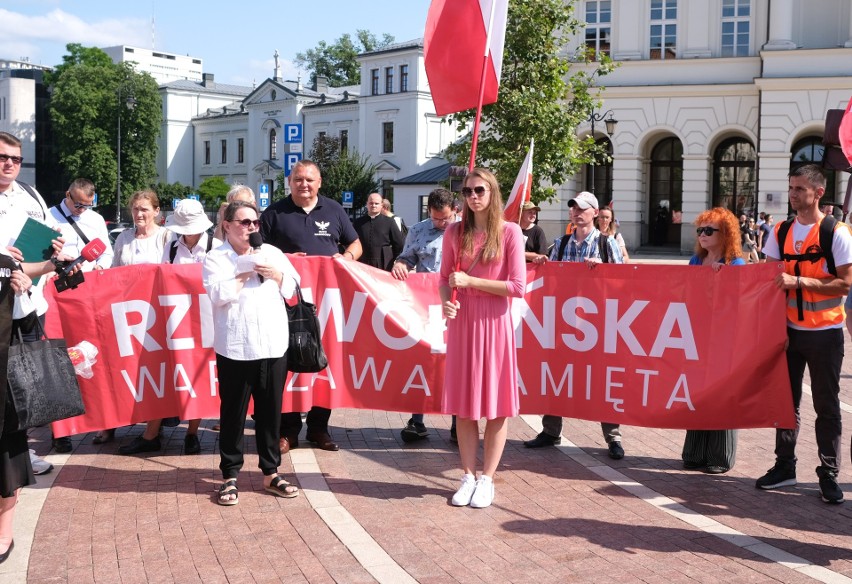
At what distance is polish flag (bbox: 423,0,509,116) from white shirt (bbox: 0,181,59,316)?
299 cm

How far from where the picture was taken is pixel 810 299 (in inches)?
251

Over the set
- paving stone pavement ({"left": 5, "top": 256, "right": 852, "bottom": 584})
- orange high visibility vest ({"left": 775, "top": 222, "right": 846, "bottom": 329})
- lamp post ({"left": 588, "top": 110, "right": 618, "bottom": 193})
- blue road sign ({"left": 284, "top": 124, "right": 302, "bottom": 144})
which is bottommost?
paving stone pavement ({"left": 5, "top": 256, "right": 852, "bottom": 584})

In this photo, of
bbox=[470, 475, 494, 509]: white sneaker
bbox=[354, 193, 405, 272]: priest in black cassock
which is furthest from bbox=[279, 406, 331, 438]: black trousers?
bbox=[354, 193, 405, 272]: priest in black cassock

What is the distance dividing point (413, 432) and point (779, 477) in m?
2.82

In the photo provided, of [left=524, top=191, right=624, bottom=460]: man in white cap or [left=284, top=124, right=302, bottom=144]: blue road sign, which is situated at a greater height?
[left=284, top=124, right=302, bottom=144]: blue road sign

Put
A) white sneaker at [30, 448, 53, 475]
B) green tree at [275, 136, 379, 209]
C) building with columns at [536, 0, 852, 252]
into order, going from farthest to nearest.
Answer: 1. green tree at [275, 136, 379, 209]
2. building with columns at [536, 0, 852, 252]
3. white sneaker at [30, 448, 53, 475]

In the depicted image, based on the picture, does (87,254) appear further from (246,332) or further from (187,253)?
(187,253)

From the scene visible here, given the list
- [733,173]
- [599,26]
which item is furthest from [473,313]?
[599,26]

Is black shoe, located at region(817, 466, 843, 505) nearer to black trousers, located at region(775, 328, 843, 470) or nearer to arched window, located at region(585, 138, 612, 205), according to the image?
black trousers, located at region(775, 328, 843, 470)

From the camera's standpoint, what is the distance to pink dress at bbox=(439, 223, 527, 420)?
615cm

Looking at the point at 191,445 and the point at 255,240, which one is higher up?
the point at 255,240

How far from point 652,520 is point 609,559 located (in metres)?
0.79

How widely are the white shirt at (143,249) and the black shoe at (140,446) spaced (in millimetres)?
1440

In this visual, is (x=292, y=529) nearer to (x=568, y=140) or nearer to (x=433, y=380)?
(x=433, y=380)
